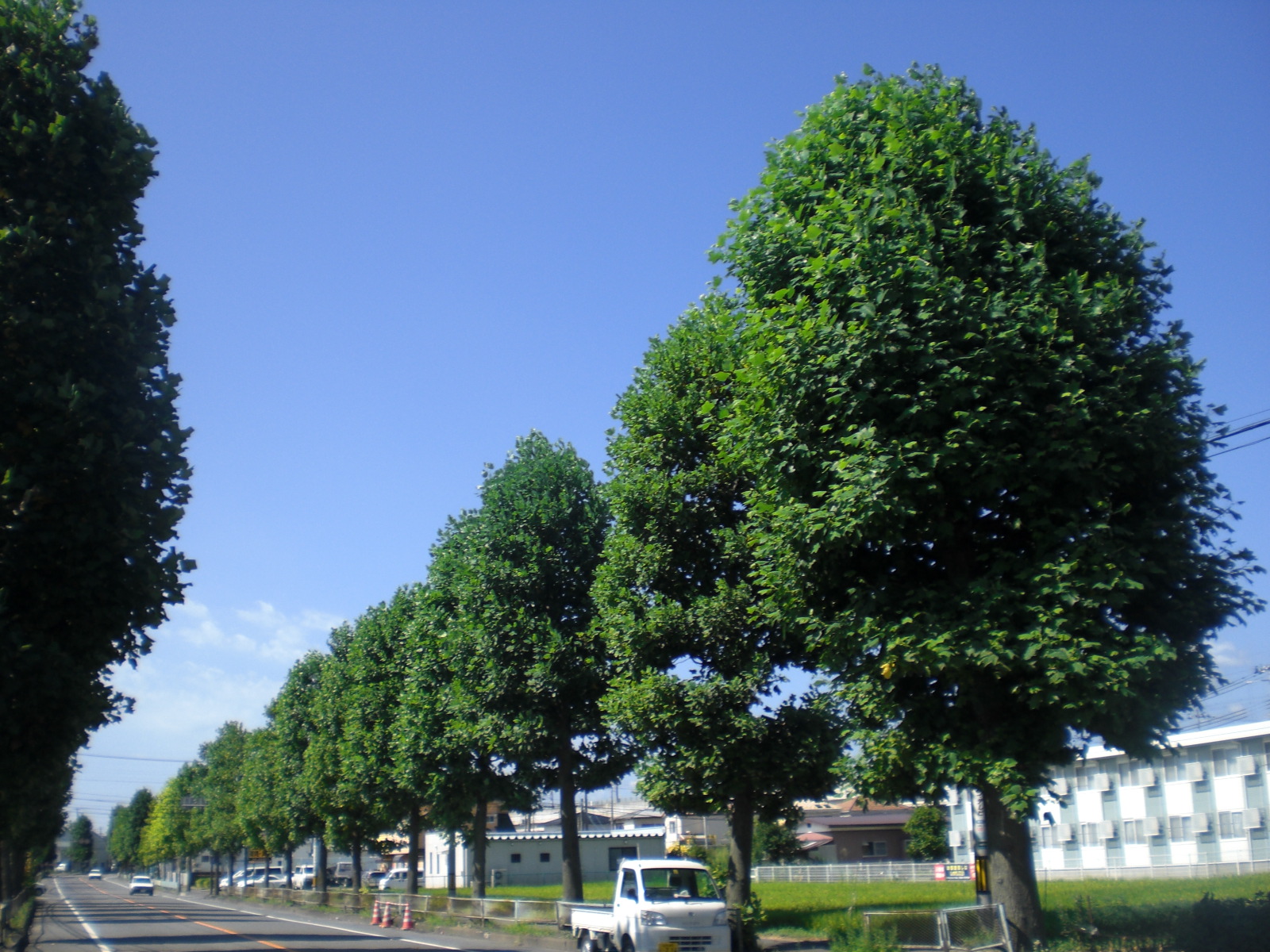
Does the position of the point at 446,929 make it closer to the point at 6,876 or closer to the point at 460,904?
the point at 460,904

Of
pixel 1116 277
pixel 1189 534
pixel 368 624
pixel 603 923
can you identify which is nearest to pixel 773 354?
pixel 1116 277

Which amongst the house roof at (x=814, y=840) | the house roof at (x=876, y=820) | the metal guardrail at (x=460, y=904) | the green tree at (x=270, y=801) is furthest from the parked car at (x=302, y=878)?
the house roof at (x=876, y=820)

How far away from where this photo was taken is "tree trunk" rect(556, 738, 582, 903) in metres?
27.7

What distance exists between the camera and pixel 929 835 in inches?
2361

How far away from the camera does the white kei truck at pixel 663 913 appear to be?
57.3ft

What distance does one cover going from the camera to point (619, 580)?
21406 mm

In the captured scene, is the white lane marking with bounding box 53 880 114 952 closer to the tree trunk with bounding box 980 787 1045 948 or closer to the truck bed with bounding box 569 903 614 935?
the truck bed with bounding box 569 903 614 935

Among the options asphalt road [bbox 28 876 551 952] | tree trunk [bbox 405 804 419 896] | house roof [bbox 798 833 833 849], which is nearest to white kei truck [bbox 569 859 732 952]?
asphalt road [bbox 28 876 551 952]

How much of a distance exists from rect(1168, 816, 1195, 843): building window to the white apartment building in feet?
0.11

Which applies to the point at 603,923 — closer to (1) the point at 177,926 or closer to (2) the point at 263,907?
(1) the point at 177,926

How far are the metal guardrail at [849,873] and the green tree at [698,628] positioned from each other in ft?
112

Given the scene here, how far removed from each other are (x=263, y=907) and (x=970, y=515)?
184 feet

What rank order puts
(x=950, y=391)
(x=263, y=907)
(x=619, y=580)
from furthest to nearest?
1. (x=263, y=907)
2. (x=619, y=580)
3. (x=950, y=391)

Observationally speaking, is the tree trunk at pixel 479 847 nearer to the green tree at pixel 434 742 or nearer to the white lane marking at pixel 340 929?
the green tree at pixel 434 742
